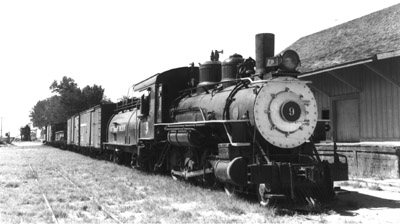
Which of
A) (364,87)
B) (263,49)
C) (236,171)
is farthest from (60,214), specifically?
(364,87)

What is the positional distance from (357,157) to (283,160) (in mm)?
5323

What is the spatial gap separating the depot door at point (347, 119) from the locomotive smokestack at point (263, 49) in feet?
19.1

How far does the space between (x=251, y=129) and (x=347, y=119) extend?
6846 millimetres

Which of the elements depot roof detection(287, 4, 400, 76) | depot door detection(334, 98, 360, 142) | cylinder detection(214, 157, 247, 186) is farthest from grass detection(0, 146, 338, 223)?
depot door detection(334, 98, 360, 142)

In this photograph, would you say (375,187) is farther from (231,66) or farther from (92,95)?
(92,95)

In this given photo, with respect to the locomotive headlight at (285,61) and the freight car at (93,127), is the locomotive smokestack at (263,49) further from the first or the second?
the freight car at (93,127)

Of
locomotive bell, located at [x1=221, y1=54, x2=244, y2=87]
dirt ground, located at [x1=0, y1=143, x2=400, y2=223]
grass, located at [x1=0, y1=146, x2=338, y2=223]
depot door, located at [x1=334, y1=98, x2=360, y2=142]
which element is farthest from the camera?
depot door, located at [x1=334, y1=98, x2=360, y2=142]

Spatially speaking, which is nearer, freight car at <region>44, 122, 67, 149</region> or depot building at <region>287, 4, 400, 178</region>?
depot building at <region>287, 4, 400, 178</region>

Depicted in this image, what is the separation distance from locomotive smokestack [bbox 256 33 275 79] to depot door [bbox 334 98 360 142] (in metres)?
5.83

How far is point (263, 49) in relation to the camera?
8.38m

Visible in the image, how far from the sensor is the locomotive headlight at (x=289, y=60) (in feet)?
26.5

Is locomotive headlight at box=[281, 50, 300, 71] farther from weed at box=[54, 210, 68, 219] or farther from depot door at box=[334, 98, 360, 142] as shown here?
depot door at box=[334, 98, 360, 142]

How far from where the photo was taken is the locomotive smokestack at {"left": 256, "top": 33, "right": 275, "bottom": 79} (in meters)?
8.31

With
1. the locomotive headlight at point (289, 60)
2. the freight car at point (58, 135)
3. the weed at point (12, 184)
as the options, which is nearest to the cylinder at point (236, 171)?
the locomotive headlight at point (289, 60)
